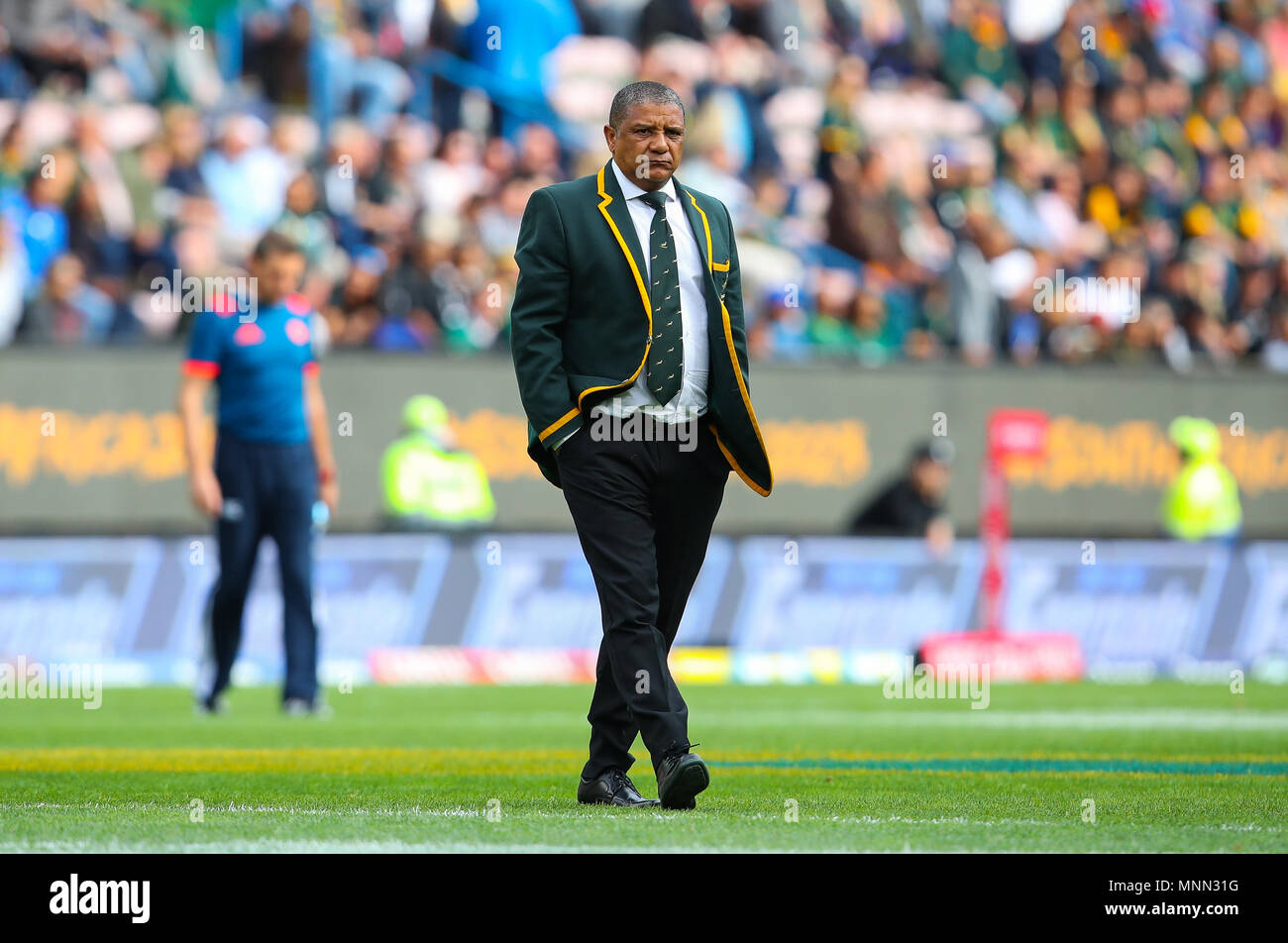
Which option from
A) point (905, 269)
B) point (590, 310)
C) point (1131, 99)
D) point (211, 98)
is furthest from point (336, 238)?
point (590, 310)

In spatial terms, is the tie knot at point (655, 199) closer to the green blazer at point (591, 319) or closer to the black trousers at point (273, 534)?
the green blazer at point (591, 319)

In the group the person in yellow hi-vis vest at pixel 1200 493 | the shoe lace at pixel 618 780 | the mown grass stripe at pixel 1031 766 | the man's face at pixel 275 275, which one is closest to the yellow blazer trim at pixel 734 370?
the shoe lace at pixel 618 780

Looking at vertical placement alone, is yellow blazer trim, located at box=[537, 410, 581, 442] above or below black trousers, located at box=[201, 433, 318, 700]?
above

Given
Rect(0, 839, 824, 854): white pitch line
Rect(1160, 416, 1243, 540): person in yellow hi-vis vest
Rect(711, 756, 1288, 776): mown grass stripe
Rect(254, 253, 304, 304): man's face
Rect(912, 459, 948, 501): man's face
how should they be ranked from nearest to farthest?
Rect(0, 839, 824, 854): white pitch line → Rect(711, 756, 1288, 776): mown grass stripe → Rect(254, 253, 304, 304): man's face → Rect(912, 459, 948, 501): man's face → Rect(1160, 416, 1243, 540): person in yellow hi-vis vest

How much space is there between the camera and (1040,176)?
24.0 m

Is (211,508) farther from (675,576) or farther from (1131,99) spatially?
(1131,99)

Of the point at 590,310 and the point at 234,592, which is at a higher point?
the point at 590,310

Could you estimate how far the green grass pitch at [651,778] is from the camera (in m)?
6.41

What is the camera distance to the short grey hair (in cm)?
723

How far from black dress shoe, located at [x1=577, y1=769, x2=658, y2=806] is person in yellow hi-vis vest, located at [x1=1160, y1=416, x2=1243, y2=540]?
13.6m

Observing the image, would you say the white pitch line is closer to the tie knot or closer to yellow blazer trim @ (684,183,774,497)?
yellow blazer trim @ (684,183,774,497)

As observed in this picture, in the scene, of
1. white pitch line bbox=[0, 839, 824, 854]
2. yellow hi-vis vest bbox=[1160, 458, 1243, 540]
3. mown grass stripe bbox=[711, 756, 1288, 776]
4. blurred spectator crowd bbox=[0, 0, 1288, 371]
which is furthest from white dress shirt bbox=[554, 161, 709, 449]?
yellow hi-vis vest bbox=[1160, 458, 1243, 540]
